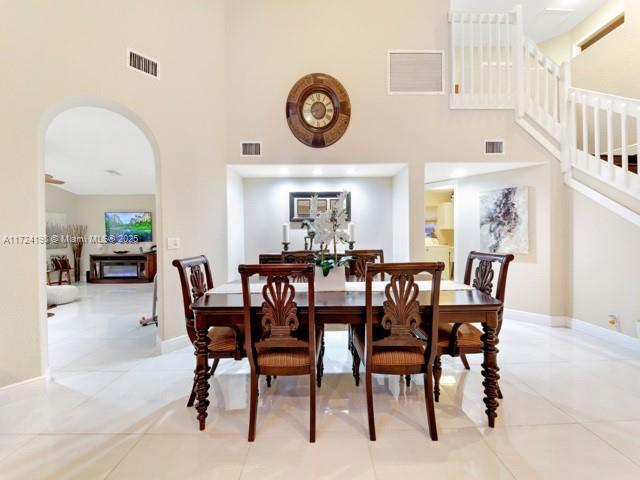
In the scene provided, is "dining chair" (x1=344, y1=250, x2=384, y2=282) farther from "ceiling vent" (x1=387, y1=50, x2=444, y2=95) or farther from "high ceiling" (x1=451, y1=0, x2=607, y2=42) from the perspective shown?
"high ceiling" (x1=451, y1=0, x2=607, y2=42)

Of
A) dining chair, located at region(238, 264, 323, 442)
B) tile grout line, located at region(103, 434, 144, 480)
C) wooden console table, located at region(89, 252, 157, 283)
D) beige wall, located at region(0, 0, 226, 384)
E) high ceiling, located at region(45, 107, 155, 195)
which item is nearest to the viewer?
tile grout line, located at region(103, 434, 144, 480)

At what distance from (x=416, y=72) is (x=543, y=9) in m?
2.66

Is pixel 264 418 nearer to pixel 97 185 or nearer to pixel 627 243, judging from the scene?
pixel 627 243

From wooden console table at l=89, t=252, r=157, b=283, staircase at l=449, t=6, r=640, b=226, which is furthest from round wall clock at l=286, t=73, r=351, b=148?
wooden console table at l=89, t=252, r=157, b=283

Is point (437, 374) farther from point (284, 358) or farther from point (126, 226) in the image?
point (126, 226)

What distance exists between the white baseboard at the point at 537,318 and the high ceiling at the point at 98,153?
19.1ft

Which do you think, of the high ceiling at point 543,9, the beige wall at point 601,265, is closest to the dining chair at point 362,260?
the beige wall at point 601,265

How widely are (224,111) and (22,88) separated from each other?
1893 mm

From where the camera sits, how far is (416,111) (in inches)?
149

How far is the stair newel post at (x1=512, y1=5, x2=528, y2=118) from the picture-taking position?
376 cm

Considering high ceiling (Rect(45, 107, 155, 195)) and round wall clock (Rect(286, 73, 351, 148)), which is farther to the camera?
high ceiling (Rect(45, 107, 155, 195))

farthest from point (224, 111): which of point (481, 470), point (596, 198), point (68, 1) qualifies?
point (596, 198)

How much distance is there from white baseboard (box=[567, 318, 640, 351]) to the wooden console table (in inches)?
330

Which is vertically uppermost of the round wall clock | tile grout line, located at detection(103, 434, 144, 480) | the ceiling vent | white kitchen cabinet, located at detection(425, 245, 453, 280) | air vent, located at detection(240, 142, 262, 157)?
the ceiling vent
